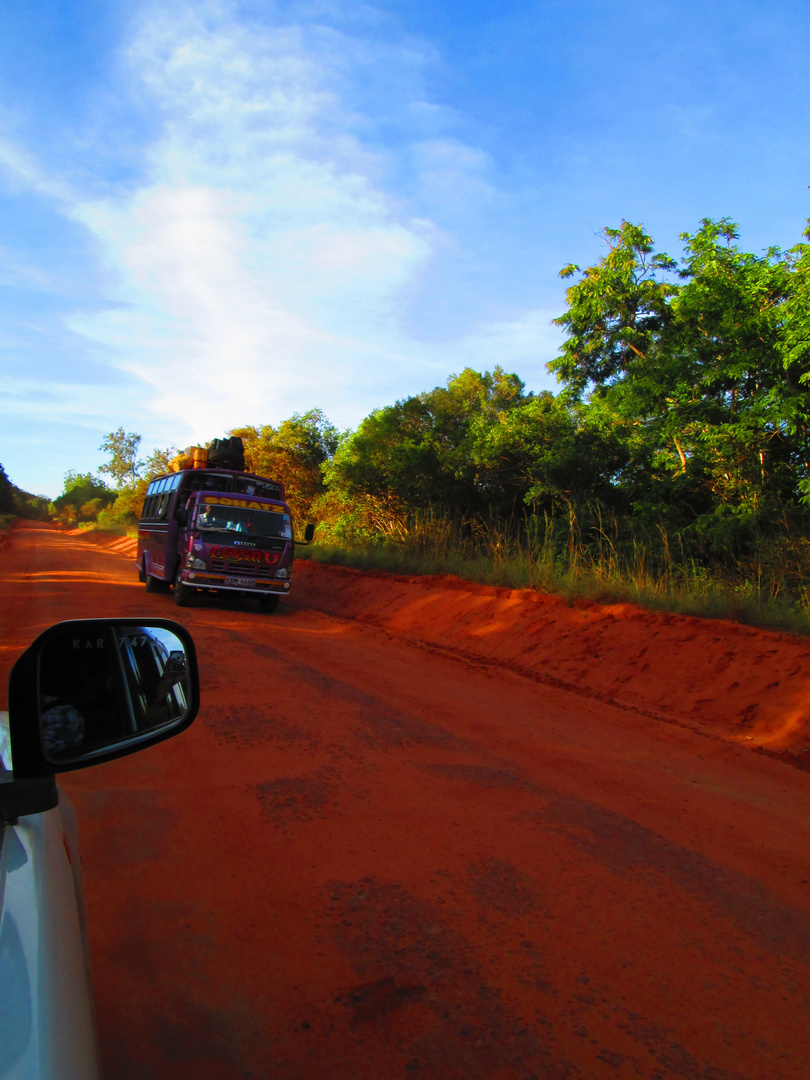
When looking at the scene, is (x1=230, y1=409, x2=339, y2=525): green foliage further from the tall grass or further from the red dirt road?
the red dirt road

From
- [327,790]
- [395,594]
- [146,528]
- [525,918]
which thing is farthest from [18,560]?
[525,918]

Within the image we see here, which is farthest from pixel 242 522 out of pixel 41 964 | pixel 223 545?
pixel 41 964

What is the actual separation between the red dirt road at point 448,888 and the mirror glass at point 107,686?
1178 millimetres

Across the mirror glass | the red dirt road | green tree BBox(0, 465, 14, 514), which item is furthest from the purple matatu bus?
green tree BBox(0, 465, 14, 514)

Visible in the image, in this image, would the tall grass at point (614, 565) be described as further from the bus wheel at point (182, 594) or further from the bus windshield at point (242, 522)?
the bus wheel at point (182, 594)

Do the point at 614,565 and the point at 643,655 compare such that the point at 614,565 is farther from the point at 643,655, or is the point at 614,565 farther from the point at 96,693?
the point at 96,693

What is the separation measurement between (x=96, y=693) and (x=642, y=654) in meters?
7.78

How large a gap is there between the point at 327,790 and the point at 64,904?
9.52 feet

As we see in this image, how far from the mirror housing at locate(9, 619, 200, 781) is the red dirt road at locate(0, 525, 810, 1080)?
1.17m

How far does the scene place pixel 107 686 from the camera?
1691 millimetres

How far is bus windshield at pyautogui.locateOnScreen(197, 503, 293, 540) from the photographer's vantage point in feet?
43.5

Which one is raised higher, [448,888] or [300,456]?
[300,456]

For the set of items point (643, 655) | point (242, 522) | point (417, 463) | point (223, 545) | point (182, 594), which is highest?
point (417, 463)

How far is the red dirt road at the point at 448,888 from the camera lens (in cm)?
228
